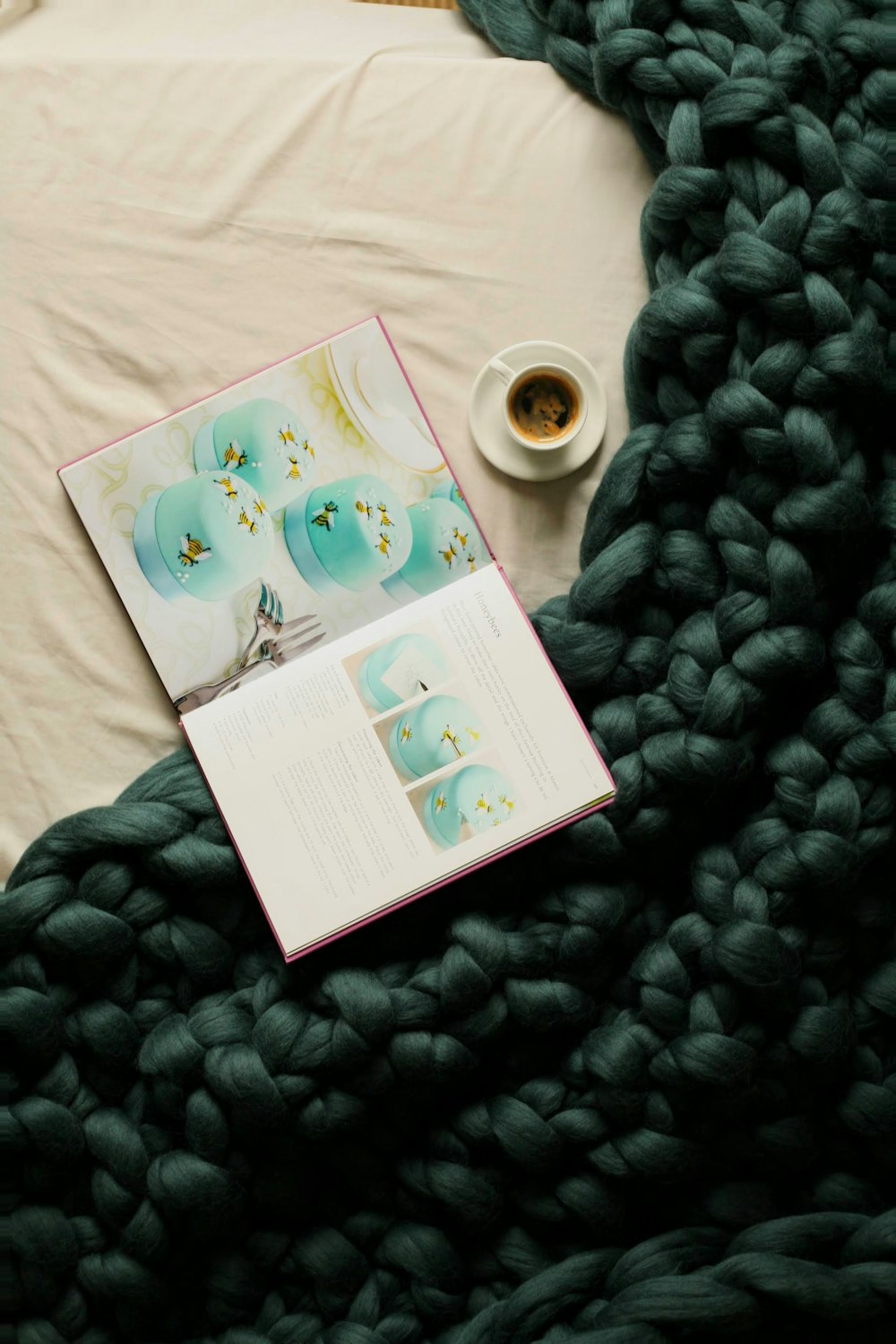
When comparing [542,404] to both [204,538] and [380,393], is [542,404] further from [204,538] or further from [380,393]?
[204,538]

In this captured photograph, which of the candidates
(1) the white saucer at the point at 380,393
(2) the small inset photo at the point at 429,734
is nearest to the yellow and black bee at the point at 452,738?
(2) the small inset photo at the point at 429,734

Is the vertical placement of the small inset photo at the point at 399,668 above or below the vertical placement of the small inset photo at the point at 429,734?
above

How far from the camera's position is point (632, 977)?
819 millimetres

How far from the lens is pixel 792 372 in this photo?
2.57 ft

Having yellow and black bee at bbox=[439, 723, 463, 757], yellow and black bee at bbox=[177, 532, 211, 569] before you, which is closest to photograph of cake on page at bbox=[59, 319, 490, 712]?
yellow and black bee at bbox=[177, 532, 211, 569]

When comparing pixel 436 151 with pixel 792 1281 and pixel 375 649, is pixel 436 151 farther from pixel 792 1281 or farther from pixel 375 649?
pixel 792 1281


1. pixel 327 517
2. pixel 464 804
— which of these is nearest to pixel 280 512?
pixel 327 517

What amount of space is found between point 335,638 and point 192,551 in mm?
130

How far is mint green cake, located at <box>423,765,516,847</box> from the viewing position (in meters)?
0.81

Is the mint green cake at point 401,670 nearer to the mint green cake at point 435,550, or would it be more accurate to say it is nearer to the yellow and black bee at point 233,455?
the mint green cake at point 435,550

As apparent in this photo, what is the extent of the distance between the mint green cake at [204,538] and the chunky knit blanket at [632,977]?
14 cm

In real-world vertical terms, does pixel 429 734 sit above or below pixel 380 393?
below

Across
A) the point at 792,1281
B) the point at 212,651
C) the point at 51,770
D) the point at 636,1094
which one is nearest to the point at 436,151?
the point at 212,651

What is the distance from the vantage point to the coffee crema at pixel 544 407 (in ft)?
2.82
